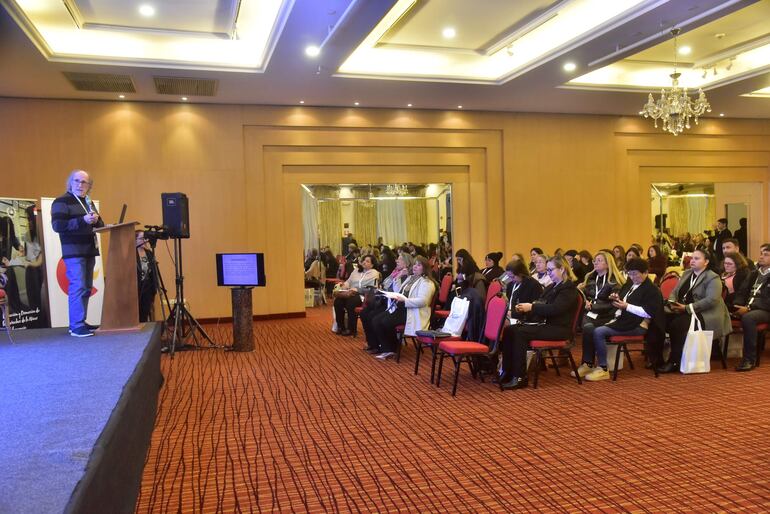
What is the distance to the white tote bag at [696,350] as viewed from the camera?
19.3 feet

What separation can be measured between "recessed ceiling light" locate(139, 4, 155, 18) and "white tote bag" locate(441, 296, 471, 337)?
519 cm

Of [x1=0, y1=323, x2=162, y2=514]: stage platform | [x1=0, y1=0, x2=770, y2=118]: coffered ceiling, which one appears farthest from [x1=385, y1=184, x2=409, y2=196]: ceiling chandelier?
[x1=0, y1=323, x2=162, y2=514]: stage platform

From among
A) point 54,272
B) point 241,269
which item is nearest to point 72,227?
point 241,269

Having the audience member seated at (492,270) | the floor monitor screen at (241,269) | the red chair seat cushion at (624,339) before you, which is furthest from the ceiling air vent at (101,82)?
the red chair seat cushion at (624,339)

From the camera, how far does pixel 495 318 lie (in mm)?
5398

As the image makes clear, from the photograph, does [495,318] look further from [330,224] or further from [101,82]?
[101,82]

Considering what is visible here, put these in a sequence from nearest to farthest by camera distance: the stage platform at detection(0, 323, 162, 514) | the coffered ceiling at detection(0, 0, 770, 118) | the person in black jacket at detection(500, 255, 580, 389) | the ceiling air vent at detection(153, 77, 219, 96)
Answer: the stage platform at detection(0, 323, 162, 514) < the person in black jacket at detection(500, 255, 580, 389) < the coffered ceiling at detection(0, 0, 770, 118) < the ceiling air vent at detection(153, 77, 219, 96)

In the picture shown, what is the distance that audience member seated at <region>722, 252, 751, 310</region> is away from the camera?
6871mm

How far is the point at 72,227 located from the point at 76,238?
0.15 meters

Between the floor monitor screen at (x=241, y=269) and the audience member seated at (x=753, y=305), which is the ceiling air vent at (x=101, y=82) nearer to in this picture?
the floor monitor screen at (x=241, y=269)

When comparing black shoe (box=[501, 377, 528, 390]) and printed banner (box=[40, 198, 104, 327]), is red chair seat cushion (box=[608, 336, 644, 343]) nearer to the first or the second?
black shoe (box=[501, 377, 528, 390])

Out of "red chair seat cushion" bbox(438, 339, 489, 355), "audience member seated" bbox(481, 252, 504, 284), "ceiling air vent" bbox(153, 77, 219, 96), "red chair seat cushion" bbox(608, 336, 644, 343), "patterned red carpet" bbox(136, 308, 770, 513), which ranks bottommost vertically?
"patterned red carpet" bbox(136, 308, 770, 513)

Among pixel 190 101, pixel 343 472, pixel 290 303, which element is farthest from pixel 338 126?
pixel 343 472

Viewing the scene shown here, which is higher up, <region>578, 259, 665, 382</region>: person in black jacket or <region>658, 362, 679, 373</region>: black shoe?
<region>578, 259, 665, 382</region>: person in black jacket
